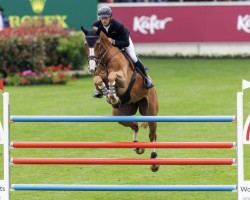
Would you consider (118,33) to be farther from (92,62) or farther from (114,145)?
(114,145)

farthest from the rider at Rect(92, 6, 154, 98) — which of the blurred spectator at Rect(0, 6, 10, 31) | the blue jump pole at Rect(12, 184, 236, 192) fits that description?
the blurred spectator at Rect(0, 6, 10, 31)

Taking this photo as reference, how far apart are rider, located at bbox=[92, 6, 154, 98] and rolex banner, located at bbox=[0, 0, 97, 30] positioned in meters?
21.0

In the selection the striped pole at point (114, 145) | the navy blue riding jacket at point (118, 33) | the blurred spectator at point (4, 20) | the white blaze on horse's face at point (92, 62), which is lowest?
the blurred spectator at point (4, 20)

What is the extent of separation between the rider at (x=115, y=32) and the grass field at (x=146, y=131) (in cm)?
177

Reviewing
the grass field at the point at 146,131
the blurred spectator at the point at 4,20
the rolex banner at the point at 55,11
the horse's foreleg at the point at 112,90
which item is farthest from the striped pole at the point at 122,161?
the rolex banner at the point at 55,11

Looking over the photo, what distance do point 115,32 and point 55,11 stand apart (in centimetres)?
2186

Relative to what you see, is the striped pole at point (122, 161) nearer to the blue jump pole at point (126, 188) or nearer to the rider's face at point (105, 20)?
the blue jump pole at point (126, 188)

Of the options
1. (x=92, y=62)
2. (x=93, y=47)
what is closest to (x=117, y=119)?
(x=92, y=62)

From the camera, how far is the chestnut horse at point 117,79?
1200 cm

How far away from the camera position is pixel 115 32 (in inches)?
508

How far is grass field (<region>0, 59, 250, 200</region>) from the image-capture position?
14000mm

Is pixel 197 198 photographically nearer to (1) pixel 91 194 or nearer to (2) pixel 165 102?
(1) pixel 91 194

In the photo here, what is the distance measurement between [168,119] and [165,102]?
12629 millimetres

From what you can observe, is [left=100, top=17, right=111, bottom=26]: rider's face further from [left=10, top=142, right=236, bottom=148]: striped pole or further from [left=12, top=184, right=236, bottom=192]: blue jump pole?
[left=12, top=184, right=236, bottom=192]: blue jump pole
